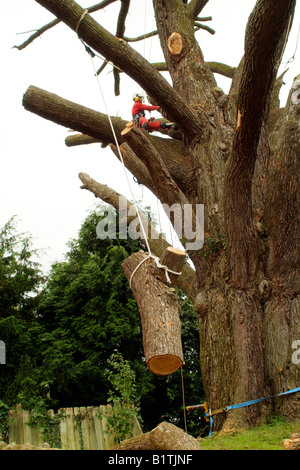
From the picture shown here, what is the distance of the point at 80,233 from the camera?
1019 cm

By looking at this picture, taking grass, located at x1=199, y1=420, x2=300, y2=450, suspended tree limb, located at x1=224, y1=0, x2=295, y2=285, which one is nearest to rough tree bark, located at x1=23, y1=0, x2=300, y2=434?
suspended tree limb, located at x1=224, y1=0, x2=295, y2=285

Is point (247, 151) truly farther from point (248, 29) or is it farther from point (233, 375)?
point (233, 375)

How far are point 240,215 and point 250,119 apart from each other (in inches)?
33.1

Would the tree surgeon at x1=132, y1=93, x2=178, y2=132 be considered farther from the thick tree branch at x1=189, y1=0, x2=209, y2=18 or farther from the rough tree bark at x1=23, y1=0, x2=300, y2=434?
the thick tree branch at x1=189, y1=0, x2=209, y2=18

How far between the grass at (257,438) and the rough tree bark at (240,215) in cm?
15

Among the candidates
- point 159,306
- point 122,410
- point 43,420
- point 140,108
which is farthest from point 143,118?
point 43,420

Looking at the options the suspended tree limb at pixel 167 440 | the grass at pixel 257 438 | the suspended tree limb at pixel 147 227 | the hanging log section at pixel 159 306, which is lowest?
the grass at pixel 257 438

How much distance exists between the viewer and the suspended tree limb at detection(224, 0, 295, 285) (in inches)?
113

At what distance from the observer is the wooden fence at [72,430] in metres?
6.34

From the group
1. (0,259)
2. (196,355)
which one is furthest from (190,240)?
(196,355)

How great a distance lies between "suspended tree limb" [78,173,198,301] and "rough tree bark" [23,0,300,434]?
583 millimetres

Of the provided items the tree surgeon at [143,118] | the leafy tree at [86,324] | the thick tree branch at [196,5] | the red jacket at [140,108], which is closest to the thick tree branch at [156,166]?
the tree surgeon at [143,118]

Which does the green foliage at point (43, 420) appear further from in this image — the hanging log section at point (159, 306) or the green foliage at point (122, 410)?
the hanging log section at point (159, 306)
